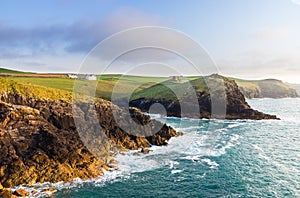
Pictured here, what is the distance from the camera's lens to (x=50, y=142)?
4703cm

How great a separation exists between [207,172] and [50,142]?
28.7 m

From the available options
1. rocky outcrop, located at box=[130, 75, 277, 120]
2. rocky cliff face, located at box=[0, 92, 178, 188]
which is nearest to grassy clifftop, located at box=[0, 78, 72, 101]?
rocky cliff face, located at box=[0, 92, 178, 188]

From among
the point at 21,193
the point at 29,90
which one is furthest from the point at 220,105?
the point at 21,193

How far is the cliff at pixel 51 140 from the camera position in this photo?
4197 cm

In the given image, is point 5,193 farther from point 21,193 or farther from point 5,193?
point 21,193

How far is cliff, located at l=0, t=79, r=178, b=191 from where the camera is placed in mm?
41969

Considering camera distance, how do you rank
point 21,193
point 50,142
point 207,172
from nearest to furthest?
point 21,193 → point 207,172 → point 50,142

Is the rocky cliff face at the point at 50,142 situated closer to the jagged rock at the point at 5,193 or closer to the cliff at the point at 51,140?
the cliff at the point at 51,140

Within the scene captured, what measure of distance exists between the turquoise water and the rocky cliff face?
4.07 m

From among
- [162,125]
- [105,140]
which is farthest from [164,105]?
[105,140]

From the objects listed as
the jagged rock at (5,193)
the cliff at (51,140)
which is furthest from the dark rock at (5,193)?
the cliff at (51,140)

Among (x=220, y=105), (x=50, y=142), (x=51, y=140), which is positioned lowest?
(x=50, y=142)

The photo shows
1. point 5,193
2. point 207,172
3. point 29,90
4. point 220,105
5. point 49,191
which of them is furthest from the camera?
point 220,105

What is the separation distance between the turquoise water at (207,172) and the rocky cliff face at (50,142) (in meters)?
4.07
